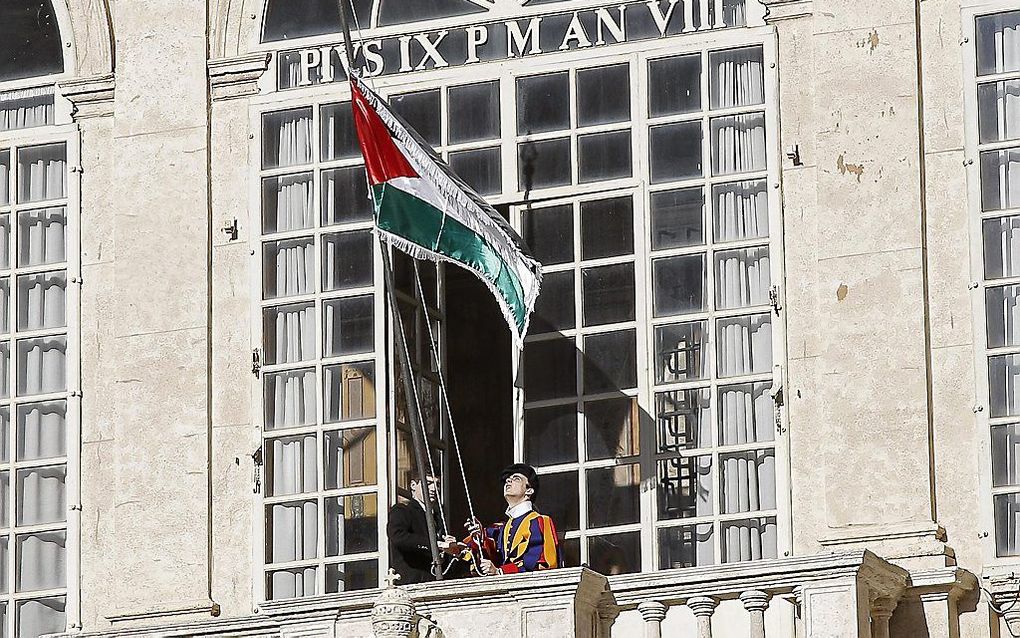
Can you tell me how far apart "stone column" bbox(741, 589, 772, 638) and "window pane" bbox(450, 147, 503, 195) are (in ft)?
13.2

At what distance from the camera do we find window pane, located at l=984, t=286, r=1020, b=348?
55.5 feet

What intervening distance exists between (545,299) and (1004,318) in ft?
9.66

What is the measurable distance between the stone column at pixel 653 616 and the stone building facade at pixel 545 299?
0.07 metres

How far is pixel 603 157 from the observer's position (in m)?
18.0

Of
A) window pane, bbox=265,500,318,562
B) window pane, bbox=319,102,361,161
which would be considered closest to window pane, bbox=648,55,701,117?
window pane, bbox=319,102,361,161

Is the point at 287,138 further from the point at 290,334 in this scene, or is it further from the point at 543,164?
the point at 543,164

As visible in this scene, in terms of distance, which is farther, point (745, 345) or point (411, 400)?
point (745, 345)

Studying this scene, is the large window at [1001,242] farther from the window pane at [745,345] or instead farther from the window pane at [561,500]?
the window pane at [561,500]

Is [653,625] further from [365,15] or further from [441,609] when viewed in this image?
[365,15]

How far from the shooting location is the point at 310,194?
1862cm

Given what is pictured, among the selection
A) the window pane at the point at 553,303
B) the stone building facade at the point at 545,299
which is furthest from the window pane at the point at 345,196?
the window pane at the point at 553,303

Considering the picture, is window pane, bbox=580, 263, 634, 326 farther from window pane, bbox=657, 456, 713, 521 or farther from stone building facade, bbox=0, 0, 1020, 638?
window pane, bbox=657, 456, 713, 521

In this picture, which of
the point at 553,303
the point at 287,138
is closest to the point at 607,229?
the point at 553,303

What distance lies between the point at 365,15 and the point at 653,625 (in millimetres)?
5328
